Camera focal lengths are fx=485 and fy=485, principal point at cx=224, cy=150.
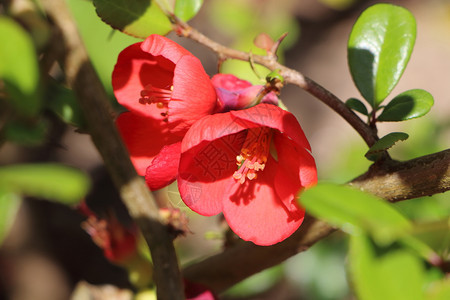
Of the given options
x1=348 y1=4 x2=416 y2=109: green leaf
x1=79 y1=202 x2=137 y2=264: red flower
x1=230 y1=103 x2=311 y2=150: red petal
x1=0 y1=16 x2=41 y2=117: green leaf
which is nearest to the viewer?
x1=0 y1=16 x2=41 y2=117: green leaf

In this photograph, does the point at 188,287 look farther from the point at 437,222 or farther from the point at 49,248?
the point at 49,248

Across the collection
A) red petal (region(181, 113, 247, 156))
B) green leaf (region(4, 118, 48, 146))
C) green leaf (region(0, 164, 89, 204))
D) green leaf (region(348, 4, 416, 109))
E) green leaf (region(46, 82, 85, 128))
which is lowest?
green leaf (region(4, 118, 48, 146))

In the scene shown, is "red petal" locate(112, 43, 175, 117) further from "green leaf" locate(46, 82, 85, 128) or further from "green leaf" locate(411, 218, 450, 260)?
"green leaf" locate(411, 218, 450, 260)

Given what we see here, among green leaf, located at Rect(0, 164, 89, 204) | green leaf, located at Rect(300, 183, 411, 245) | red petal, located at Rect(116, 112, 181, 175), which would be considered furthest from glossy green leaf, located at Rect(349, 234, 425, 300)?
red petal, located at Rect(116, 112, 181, 175)

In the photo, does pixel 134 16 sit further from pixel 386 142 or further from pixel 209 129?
pixel 386 142

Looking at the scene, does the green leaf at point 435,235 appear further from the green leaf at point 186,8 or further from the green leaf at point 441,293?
the green leaf at point 186,8

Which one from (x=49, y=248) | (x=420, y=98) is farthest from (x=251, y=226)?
(x=49, y=248)

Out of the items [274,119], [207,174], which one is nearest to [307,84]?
[274,119]
